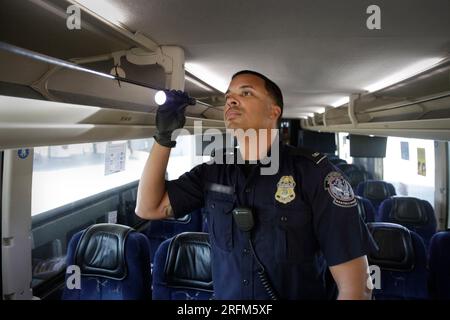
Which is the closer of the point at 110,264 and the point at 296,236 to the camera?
the point at 296,236

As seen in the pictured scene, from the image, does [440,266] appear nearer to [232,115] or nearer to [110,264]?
[232,115]

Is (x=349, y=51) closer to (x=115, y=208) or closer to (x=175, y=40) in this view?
(x=175, y=40)

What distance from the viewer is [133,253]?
2275 millimetres

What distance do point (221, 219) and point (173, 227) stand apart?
3.03 meters

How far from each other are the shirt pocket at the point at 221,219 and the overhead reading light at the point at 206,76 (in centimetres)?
126

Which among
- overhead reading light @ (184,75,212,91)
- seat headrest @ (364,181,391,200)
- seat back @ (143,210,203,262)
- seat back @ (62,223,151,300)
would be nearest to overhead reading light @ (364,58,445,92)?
overhead reading light @ (184,75,212,91)

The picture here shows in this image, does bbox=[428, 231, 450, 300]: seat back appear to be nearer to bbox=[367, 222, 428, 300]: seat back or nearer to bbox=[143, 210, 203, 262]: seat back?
bbox=[367, 222, 428, 300]: seat back

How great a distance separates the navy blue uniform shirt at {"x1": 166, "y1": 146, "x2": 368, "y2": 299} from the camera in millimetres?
1238

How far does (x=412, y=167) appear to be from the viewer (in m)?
6.01

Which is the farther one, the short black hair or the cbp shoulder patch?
the short black hair

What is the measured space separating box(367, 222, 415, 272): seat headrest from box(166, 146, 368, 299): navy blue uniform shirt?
5.41 ft

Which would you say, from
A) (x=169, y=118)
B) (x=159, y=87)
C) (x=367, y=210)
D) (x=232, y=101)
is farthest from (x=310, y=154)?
(x=367, y=210)
